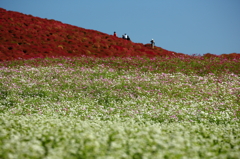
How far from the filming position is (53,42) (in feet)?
147

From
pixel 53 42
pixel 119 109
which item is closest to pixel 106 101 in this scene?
pixel 119 109

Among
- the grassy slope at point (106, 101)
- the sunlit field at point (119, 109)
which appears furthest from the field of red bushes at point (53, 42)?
the sunlit field at point (119, 109)

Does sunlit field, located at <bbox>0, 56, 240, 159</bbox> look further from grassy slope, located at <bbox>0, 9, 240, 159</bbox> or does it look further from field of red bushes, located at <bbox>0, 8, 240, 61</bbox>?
field of red bushes, located at <bbox>0, 8, 240, 61</bbox>

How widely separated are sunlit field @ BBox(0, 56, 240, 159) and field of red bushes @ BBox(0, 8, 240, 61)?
4.57 metres

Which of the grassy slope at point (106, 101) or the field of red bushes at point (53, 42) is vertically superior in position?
the field of red bushes at point (53, 42)

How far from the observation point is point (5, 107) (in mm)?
17281

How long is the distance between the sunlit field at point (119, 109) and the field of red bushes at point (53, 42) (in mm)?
4567

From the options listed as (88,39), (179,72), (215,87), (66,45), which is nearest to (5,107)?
(215,87)

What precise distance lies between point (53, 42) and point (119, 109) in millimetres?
30317

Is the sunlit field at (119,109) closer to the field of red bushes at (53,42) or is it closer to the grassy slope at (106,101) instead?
the grassy slope at (106,101)

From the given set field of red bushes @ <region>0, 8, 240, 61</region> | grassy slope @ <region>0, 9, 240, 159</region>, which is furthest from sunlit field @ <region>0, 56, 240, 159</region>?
field of red bushes @ <region>0, 8, 240, 61</region>

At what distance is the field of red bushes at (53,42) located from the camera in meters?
40.6

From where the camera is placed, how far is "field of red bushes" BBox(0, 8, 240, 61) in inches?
1597

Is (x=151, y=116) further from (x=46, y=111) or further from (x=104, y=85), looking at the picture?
(x=104, y=85)
